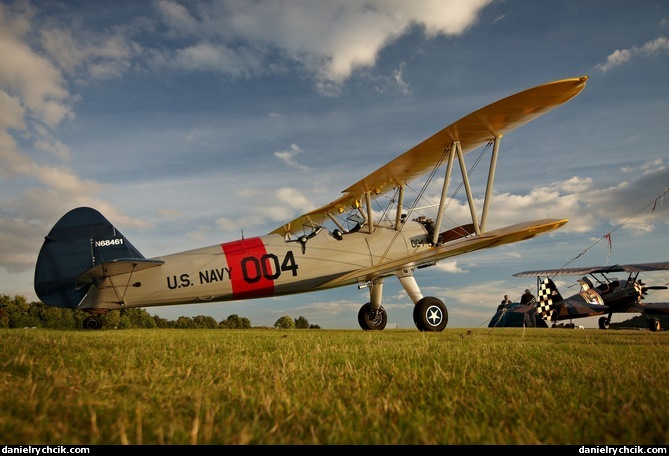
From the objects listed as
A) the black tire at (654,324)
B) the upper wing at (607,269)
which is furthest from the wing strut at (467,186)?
the black tire at (654,324)

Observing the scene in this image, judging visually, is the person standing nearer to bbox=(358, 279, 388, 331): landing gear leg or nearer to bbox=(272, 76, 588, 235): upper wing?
bbox=(358, 279, 388, 331): landing gear leg

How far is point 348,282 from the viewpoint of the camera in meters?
11.3

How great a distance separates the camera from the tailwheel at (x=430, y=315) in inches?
404

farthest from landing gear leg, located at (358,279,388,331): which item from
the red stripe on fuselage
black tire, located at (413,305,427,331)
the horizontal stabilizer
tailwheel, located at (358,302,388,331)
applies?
the horizontal stabilizer

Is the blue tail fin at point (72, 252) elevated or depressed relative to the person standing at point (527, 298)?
elevated

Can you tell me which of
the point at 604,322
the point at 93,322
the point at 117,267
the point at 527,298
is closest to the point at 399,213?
the point at 117,267

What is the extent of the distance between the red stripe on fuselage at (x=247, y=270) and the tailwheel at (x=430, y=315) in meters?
3.58

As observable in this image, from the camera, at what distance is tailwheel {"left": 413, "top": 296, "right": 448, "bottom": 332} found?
1027cm

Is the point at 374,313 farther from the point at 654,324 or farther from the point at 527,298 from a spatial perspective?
the point at 654,324

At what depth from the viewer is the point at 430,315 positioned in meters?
10.4

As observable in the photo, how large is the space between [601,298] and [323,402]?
25.6 m

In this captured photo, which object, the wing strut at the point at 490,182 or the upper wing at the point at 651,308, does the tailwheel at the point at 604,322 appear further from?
the wing strut at the point at 490,182

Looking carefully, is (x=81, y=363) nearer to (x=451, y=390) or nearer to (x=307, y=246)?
(x=451, y=390)

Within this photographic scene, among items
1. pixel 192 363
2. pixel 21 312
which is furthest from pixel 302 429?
pixel 21 312
